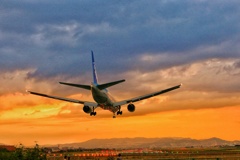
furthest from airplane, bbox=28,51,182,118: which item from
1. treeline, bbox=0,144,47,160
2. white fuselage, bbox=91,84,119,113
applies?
treeline, bbox=0,144,47,160

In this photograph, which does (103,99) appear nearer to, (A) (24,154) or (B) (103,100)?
(B) (103,100)

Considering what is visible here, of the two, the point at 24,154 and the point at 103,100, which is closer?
the point at 24,154

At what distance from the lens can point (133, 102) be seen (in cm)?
9800

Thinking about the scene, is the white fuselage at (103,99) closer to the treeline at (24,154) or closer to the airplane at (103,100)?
the airplane at (103,100)

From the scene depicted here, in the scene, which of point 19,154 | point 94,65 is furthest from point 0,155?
point 94,65

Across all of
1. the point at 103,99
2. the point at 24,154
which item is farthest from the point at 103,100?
the point at 24,154

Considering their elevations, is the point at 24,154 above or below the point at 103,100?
below

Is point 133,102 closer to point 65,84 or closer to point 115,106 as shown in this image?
point 115,106

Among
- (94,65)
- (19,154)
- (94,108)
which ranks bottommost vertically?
(19,154)

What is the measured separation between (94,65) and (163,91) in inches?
1042

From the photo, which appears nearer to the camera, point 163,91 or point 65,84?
point 65,84

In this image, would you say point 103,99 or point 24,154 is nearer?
point 24,154

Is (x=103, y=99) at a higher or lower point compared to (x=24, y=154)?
higher

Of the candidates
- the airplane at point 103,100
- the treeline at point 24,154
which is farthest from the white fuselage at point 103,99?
the treeline at point 24,154
